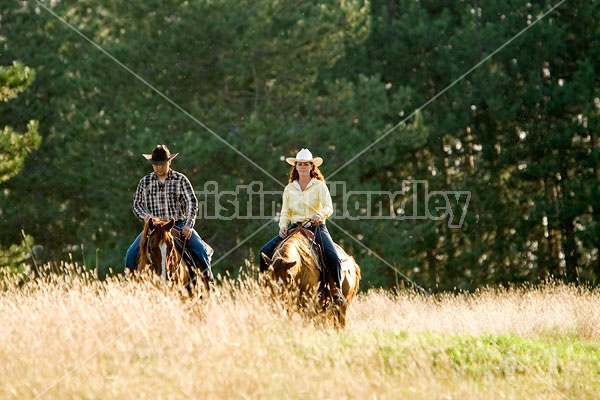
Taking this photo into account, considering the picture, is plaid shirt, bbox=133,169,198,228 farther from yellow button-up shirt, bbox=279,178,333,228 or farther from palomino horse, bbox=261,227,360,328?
palomino horse, bbox=261,227,360,328

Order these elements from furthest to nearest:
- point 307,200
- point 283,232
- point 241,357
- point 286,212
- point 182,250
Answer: point 286,212 → point 307,200 → point 283,232 → point 182,250 → point 241,357

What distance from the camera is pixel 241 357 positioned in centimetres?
835

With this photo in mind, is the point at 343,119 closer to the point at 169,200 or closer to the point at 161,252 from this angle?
the point at 169,200

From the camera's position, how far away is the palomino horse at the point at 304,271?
10094 millimetres

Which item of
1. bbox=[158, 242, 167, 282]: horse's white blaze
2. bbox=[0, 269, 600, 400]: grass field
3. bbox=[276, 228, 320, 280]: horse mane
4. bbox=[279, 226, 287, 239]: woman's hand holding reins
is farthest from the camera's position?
bbox=[279, 226, 287, 239]: woman's hand holding reins

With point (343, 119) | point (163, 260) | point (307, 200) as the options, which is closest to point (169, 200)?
point (163, 260)

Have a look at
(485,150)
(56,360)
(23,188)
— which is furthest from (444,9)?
(56,360)

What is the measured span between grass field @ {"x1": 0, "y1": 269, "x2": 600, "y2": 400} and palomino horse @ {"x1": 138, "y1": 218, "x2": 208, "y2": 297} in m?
0.26

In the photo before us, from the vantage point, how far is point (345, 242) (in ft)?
86.1

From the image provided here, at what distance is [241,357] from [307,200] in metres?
3.45

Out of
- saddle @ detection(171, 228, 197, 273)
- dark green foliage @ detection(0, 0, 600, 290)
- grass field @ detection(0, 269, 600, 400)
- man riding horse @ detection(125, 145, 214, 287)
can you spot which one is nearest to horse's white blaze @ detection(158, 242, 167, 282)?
grass field @ detection(0, 269, 600, 400)

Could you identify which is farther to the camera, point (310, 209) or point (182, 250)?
point (310, 209)

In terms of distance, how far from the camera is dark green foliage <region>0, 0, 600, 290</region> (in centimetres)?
2542

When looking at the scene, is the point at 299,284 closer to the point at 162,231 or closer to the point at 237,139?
the point at 162,231
